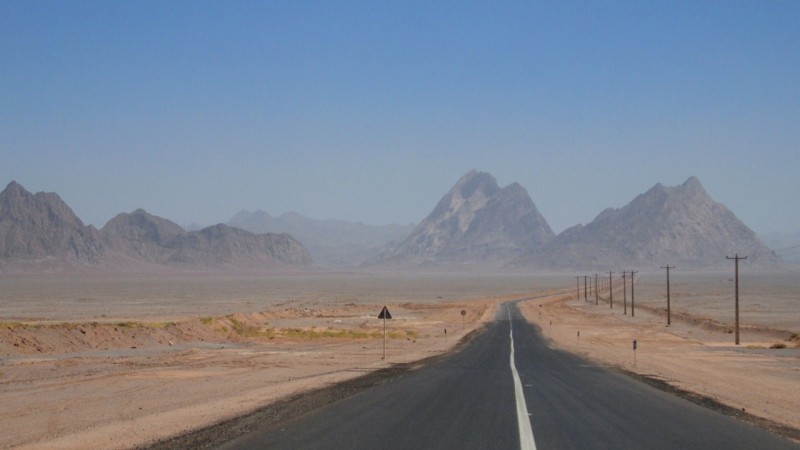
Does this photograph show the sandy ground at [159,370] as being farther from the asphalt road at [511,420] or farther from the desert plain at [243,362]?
the asphalt road at [511,420]

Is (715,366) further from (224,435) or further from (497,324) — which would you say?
(497,324)

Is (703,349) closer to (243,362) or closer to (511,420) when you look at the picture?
(243,362)

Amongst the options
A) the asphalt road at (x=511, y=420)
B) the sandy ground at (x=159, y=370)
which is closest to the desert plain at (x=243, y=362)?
the sandy ground at (x=159, y=370)

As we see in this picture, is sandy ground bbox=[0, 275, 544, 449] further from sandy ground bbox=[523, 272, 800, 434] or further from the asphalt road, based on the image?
sandy ground bbox=[523, 272, 800, 434]

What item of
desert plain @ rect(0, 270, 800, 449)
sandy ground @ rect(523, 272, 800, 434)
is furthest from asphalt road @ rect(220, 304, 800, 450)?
sandy ground @ rect(523, 272, 800, 434)

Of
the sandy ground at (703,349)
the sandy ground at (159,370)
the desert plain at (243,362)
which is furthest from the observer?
the sandy ground at (703,349)

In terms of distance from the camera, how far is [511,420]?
17.0m

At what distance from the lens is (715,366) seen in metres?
37.0

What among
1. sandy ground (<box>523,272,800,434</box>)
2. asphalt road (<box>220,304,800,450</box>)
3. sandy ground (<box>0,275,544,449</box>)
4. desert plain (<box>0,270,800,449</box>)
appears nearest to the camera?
asphalt road (<box>220,304,800,450</box>)

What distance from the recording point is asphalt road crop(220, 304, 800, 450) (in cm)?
1451

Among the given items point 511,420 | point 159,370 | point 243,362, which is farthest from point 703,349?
point 511,420

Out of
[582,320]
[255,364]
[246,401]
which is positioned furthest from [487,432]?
[582,320]

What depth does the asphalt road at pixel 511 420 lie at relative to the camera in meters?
14.5

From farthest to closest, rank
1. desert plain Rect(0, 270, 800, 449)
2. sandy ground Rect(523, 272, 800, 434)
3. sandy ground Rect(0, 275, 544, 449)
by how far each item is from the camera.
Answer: sandy ground Rect(523, 272, 800, 434)
desert plain Rect(0, 270, 800, 449)
sandy ground Rect(0, 275, 544, 449)
